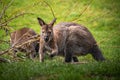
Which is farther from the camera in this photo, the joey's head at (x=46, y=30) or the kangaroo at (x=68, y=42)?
the joey's head at (x=46, y=30)

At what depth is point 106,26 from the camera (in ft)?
71.0

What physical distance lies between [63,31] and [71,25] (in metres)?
0.53

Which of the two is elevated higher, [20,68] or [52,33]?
[52,33]

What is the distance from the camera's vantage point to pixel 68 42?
10.4m

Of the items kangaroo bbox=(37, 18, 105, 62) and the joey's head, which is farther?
the joey's head

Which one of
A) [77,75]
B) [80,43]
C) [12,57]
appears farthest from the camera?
[80,43]

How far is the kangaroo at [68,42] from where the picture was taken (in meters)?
10.3

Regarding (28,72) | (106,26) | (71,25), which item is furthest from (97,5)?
(28,72)

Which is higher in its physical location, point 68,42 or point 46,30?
point 46,30

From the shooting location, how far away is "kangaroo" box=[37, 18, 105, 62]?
10.3 metres

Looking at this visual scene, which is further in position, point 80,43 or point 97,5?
point 97,5

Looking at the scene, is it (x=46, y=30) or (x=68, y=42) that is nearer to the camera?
(x=68, y=42)

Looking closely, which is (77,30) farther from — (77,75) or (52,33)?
(77,75)

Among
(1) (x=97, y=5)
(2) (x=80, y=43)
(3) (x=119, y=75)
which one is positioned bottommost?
(3) (x=119, y=75)
